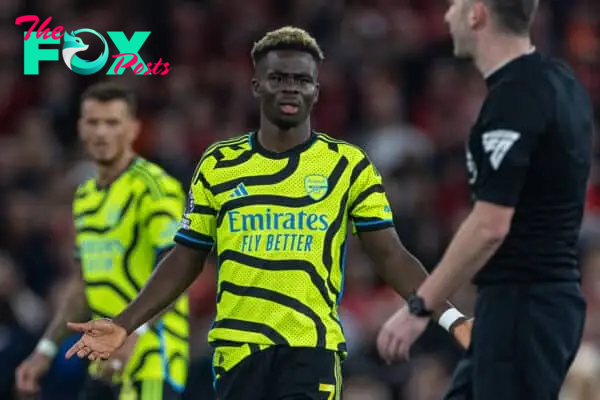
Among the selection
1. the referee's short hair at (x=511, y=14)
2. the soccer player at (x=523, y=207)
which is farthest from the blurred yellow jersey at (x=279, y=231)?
the referee's short hair at (x=511, y=14)

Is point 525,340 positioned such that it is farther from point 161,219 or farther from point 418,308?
point 161,219

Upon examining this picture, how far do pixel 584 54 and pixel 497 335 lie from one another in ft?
34.9

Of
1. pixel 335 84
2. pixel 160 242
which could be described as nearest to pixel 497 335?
pixel 160 242

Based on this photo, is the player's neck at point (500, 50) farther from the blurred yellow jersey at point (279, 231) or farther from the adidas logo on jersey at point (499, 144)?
the blurred yellow jersey at point (279, 231)

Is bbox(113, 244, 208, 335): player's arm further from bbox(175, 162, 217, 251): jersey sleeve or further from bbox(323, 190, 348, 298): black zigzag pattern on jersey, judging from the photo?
bbox(323, 190, 348, 298): black zigzag pattern on jersey

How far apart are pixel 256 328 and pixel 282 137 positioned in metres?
0.86

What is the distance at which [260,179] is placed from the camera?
666 centimetres

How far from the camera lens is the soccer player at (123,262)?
8.32 meters

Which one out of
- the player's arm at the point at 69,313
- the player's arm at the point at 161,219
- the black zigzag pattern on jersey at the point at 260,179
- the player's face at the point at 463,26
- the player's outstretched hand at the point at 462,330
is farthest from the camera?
the player's arm at the point at 69,313

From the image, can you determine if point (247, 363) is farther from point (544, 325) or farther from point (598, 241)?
point (598, 241)

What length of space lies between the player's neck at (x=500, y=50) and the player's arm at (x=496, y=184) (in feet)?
0.57

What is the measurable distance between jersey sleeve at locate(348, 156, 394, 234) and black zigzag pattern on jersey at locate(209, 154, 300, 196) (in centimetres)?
27

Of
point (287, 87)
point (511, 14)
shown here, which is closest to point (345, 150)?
point (287, 87)

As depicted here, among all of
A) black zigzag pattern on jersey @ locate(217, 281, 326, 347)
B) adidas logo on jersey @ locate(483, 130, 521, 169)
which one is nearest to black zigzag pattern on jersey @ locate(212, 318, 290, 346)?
black zigzag pattern on jersey @ locate(217, 281, 326, 347)
